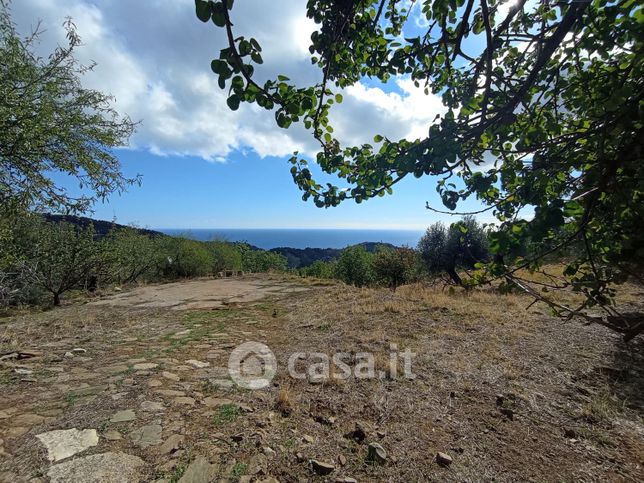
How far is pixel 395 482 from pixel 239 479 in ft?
3.25

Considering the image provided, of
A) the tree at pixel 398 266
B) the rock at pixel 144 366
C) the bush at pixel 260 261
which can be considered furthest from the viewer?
the bush at pixel 260 261

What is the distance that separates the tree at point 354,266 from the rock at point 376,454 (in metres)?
19.5

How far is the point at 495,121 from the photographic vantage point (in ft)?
5.10

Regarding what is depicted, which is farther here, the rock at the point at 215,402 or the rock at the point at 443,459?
the rock at the point at 215,402

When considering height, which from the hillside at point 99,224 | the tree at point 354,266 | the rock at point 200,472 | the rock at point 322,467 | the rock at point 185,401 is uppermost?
the hillside at point 99,224

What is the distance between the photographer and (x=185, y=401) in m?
2.84

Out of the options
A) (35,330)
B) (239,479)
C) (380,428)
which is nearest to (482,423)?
(380,428)

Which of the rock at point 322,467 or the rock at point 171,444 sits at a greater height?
the rock at point 171,444

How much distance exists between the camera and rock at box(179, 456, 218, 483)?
193 cm

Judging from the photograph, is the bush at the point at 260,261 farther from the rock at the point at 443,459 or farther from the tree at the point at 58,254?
the rock at the point at 443,459

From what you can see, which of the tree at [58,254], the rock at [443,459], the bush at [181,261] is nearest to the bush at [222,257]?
the bush at [181,261]

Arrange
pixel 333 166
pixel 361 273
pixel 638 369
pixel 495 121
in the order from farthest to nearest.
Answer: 1. pixel 361 273
2. pixel 638 369
3. pixel 333 166
4. pixel 495 121

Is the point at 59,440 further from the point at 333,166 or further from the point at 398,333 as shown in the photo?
the point at 398,333

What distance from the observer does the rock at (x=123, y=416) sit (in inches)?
96.9
